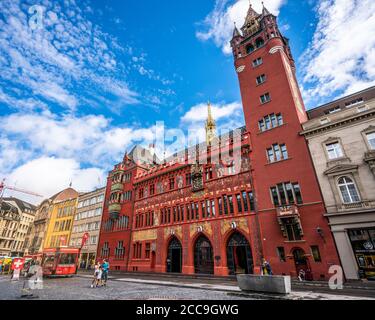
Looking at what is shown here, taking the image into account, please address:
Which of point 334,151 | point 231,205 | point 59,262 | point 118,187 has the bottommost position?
point 59,262

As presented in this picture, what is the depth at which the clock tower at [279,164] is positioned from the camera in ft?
65.4

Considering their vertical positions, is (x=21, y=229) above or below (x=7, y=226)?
below

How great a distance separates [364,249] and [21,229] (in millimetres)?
95974

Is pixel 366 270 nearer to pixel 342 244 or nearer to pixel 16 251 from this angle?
pixel 342 244

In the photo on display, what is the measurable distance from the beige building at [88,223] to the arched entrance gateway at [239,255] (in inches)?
1200

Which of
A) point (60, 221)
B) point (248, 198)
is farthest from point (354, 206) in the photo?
point (60, 221)

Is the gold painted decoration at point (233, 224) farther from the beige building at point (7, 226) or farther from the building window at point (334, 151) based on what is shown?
the beige building at point (7, 226)

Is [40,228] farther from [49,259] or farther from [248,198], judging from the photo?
[248,198]

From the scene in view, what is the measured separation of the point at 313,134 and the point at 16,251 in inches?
3635

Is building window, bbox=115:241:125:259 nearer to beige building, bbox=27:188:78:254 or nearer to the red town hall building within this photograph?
the red town hall building

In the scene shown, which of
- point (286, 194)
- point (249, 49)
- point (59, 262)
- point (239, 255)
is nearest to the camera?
point (286, 194)

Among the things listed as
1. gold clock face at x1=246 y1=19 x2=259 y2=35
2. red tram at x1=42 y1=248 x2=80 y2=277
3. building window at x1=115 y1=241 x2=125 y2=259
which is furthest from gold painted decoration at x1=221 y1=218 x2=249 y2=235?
gold clock face at x1=246 y1=19 x2=259 y2=35

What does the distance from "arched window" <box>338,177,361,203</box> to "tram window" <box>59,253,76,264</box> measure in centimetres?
3238

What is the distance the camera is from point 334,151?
69.1 feet
